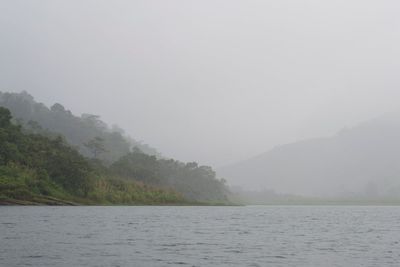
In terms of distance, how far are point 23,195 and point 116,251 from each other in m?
92.3

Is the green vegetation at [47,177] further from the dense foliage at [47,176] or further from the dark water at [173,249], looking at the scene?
the dark water at [173,249]

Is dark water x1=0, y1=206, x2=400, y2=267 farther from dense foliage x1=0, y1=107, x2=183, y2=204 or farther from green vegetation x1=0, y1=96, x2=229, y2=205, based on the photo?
dense foliage x1=0, y1=107, x2=183, y2=204

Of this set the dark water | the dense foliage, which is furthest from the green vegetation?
the dark water

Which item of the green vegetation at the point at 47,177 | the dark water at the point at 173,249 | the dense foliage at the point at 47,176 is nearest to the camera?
the dark water at the point at 173,249

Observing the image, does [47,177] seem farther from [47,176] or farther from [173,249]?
[173,249]

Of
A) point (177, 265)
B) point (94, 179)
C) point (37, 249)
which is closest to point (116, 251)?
point (37, 249)

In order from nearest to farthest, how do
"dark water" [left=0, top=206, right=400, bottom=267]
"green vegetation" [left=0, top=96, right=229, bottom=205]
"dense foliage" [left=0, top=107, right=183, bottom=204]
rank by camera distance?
"dark water" [left=0, top=206, right=400, bottom=267] < "green vegetation" [left=0, top=96, right=229, bottom=205] < "dense foliage" [left=0, top=107, right=183, bottom=204]

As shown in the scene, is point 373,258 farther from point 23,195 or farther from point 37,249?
point 23,195

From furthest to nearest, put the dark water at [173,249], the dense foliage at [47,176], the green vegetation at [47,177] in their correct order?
the dense foliage at [47,176], the green vegetation at [47,177], the dark water at [173,249]

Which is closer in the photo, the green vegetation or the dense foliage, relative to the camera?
the green vegetation

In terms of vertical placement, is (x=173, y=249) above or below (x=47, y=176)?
below

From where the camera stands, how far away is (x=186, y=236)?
190 ft

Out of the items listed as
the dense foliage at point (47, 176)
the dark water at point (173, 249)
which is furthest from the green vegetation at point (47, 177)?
the dark water at point (173, 249)

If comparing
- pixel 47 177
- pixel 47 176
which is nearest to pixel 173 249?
pixel 47 177
